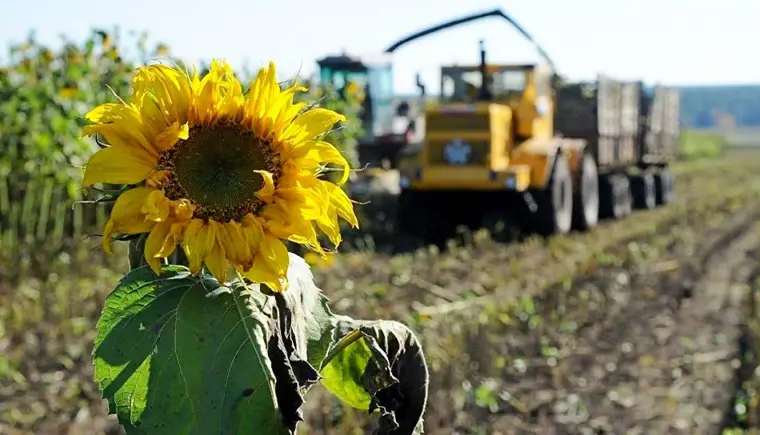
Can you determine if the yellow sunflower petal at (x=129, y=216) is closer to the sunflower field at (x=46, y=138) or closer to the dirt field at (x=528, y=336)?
the dirt field at (x=528, y=336)

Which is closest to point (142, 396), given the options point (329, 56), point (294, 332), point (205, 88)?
point (294, 332)

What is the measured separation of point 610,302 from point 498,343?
68.8 inches

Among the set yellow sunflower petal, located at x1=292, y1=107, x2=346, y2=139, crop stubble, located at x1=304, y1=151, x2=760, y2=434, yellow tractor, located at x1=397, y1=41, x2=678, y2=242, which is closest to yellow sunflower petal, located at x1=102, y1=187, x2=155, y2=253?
yellow sunflower petal, located at x1=292, y1=107, x2=346, y2=139

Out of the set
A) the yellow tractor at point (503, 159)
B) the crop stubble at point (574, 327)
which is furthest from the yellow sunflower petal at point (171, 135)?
the yellow tractor at point (503, 159)

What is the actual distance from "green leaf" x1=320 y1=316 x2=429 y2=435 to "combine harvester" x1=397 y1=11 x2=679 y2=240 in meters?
7.57

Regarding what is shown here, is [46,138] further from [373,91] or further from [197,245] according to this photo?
[373,91]

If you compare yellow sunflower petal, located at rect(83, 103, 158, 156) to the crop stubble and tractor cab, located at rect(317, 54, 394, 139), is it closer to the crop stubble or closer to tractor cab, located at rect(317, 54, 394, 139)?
the crop stubble

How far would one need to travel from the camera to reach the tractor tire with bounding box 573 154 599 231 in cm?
1166

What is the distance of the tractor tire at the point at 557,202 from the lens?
34.1ft

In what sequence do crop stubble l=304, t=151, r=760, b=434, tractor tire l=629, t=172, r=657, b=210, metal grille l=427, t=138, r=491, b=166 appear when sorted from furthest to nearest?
tractor tire l=629, t=172, r=657, b=210 < metal grille l=427, t=138, r=491, b=166 < crop stubble l=304, t=151, r=760, b=434

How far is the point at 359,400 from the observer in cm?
156

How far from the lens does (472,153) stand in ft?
33.7

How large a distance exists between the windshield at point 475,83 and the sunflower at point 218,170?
33.0 ft

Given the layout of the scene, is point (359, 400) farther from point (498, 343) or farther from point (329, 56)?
point (329, 56)
